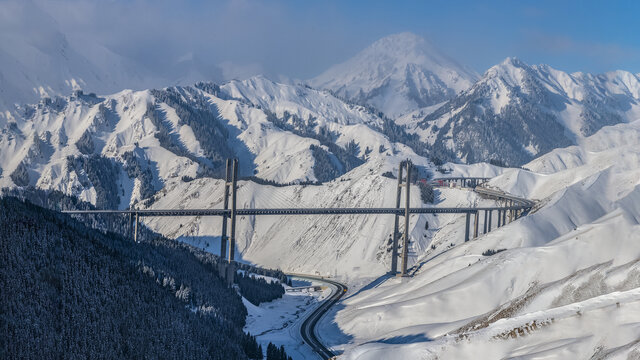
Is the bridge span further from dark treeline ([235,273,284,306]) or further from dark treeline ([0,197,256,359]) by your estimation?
dark treeline ([0,197,256,359])

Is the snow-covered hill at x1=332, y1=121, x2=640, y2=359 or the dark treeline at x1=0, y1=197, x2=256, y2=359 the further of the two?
the dark treeline at x1=0, y1=197, x2=256, y2=359

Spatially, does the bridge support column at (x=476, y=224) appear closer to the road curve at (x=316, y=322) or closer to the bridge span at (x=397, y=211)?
the bridge span at (x=397, y=211)

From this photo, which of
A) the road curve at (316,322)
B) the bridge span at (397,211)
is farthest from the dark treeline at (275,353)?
the bridge span at (397,211)

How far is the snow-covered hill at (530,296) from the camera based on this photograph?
→ 53.7 meters

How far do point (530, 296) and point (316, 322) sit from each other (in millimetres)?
37533

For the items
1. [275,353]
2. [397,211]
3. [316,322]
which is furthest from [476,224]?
[275,353]

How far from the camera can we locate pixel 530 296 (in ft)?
229

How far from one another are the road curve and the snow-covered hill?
7.13ft

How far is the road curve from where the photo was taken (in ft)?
277

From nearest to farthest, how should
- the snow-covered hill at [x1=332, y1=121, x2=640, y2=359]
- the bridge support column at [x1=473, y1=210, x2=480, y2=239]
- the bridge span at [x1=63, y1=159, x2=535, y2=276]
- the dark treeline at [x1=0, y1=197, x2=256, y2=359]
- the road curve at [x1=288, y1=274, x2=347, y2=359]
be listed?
the snow-covered hill at [x1=332, y1=121, x2=640, y2=359] → the dark treeline at [x1=0, y1=197, x2=256, y2=359] → the road curve at [x1=288, y1=274, x2=347, y2=359] → the bridge span at [x1=63, y1=159, x2=535, y2=276] → the bridge support column at [x1=473, y1=210, x2=480, y2=239]

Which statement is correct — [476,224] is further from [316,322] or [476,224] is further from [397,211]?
[316,322]

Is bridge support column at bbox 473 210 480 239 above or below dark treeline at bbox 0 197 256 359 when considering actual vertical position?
above

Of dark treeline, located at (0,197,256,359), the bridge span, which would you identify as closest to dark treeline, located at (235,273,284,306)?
the bridge span

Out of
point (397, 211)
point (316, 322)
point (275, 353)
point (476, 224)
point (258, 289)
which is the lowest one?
point (275, 353)
